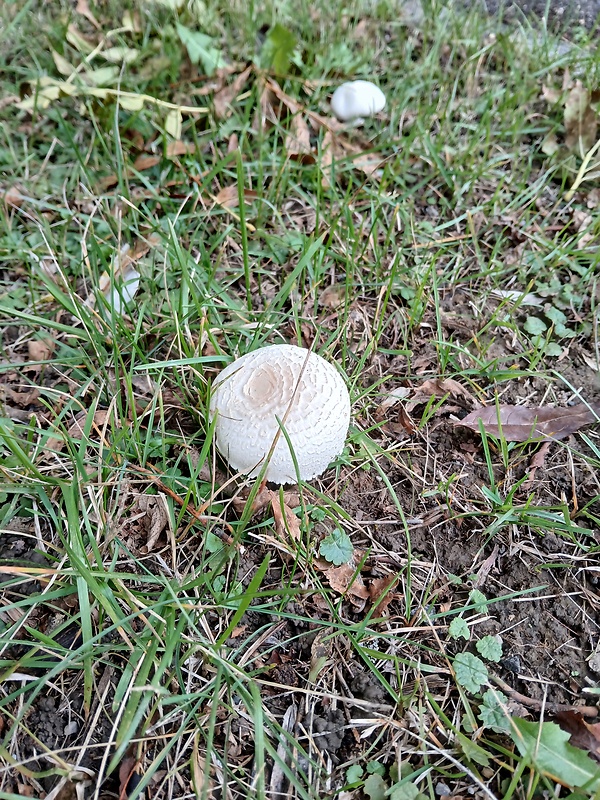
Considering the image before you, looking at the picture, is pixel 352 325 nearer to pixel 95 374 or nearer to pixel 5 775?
pixel 95 374

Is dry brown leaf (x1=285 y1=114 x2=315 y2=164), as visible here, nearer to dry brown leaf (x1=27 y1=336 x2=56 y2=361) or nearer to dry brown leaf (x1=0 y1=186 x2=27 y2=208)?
dry brown leaf (x1=0 y1=186 x2=27 y2=208)

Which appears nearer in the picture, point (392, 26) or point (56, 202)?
point (56, 202)

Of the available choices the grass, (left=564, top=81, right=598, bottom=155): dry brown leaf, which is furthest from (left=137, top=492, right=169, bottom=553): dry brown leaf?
(left=564, top=81, right=598, bottom=155): dry brown leaf

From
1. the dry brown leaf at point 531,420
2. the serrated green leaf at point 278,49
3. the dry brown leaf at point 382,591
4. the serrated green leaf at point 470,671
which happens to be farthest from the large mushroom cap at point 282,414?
the serrated green leaf at point 278,49

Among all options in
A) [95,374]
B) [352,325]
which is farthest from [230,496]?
[352,325]

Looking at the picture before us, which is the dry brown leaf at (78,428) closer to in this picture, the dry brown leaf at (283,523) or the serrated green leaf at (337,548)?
the dry brown leaf at (283,523)

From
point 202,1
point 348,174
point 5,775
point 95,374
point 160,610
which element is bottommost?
point 5,775
